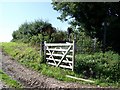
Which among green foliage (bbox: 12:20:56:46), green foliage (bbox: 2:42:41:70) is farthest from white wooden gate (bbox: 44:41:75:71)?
green foliage (bbox: 12:20:56:46)

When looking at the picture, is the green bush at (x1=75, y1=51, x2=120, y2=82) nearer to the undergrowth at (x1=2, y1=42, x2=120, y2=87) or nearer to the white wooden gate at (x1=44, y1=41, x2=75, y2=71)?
the undergrowth at (x1=2, y1=42, x2=120, y2=87)

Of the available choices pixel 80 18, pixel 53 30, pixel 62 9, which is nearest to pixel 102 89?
pixel 80 18

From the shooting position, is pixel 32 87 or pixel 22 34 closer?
pixel 32 87

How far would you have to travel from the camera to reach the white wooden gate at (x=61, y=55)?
16750 mm

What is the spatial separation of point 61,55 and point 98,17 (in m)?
9.15

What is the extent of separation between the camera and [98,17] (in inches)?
1011

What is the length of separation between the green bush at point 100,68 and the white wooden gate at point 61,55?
0.57 m

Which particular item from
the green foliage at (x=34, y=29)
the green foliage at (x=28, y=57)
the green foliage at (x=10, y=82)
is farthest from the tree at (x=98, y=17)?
the green foliage at (x=10, y=82)

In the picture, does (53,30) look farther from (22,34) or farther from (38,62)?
(38,62)

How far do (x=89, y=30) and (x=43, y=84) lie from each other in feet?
48.5

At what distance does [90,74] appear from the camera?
15414 mm

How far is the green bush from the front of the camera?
14828 mm

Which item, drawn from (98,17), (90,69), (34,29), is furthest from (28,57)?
(34,29)

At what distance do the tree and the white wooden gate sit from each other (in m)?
6.17
